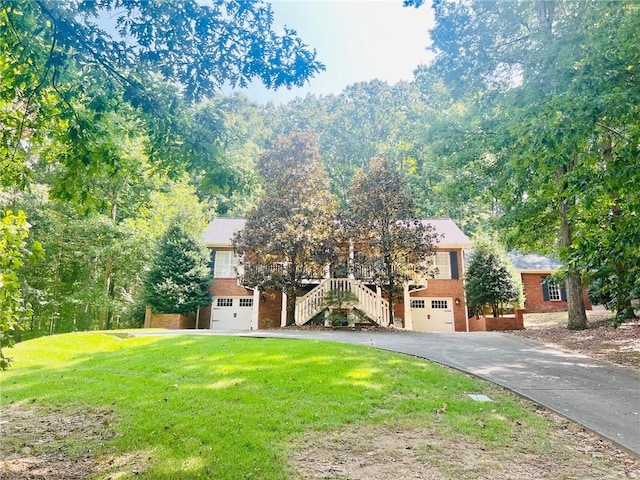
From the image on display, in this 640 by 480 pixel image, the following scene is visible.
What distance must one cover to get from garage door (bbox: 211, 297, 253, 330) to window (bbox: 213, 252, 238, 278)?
50.5 inches

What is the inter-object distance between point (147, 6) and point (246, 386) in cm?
537

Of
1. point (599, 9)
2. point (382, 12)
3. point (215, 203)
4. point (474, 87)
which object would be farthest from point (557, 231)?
point (215, 203)

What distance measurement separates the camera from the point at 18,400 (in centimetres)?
644

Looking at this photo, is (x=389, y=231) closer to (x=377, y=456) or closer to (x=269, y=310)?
(x=269, y=310)

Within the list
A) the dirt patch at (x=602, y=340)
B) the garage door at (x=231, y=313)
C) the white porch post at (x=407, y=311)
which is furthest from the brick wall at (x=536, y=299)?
the garage door at (x=231, y=313)

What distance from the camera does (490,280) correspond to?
1956 cm

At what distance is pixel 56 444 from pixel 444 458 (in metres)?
4.26

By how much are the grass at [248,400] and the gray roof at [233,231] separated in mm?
13028

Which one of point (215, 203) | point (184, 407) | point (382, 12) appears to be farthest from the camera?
point (215, 203)

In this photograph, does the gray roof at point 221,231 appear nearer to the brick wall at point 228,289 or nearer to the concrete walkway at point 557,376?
the brick wall at point 228,289

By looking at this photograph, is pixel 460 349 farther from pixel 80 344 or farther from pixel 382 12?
pixel 80 344

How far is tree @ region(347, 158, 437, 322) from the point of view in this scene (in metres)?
17.0

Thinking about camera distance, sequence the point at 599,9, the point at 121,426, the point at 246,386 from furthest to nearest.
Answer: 1. the point at 599,9
2. the point at 246,386
3. the point at 121,426

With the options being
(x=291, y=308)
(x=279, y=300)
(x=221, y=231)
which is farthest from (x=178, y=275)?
(x=291, y=308)
